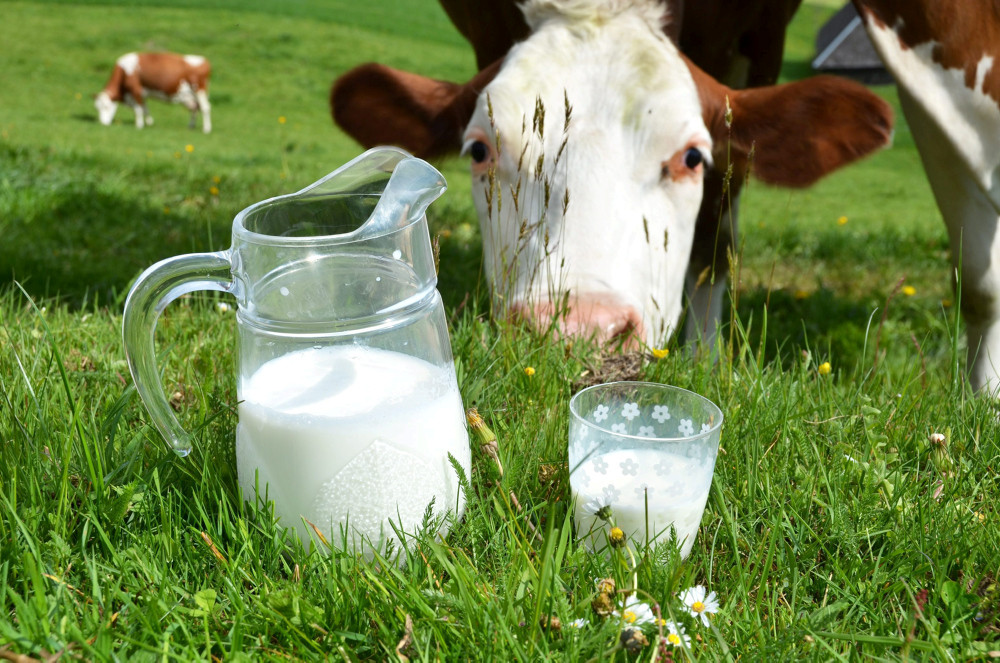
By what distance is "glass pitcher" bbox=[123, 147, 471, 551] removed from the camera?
4.21 feet

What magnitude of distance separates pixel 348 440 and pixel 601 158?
61.6 inches

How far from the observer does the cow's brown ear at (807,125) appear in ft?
10.2

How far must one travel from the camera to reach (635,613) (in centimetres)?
116

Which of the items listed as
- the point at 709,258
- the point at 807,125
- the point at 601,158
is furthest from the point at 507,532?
the point at 709,258

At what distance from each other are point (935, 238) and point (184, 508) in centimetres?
564

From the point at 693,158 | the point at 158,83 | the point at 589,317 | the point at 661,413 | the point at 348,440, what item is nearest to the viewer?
the point at 348,440

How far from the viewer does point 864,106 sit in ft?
10.3

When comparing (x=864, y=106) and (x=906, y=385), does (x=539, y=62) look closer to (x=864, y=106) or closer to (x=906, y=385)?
(x=864, y=106)

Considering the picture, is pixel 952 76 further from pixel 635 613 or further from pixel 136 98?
pixel 136 98

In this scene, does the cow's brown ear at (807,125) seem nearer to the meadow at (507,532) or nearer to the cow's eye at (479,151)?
the cow's eye at (479,151)

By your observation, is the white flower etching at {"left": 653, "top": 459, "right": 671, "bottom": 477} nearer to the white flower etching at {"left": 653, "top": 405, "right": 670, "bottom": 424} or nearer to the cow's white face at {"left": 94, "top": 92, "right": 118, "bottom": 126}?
the white flower etching at {"left": 653, "top": 405, "right": 670, "bottom": 424}

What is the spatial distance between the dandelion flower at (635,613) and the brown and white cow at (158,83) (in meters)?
14.8

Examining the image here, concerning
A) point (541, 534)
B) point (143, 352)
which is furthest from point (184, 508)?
point (541, 534)

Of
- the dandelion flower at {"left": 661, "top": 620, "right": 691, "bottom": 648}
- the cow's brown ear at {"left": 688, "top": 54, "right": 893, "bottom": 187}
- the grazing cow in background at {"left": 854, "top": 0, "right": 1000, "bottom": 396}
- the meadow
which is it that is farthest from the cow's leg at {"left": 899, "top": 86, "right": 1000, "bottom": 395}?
the dandelion flower at {"left": 661, "top": 620, "right": 691, "bottom": 648}
